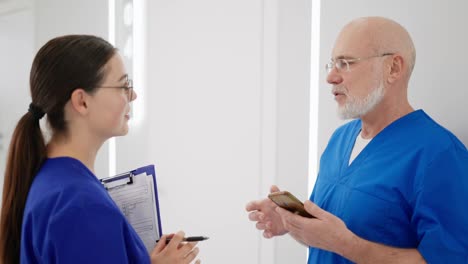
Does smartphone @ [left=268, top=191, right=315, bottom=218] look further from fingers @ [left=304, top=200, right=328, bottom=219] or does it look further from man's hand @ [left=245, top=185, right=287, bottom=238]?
man's hand @ [left=245, top=185, right=287, bottom=238]


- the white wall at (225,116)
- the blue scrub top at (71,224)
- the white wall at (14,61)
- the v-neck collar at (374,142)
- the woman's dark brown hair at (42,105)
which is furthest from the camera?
the white wall at (14,61)

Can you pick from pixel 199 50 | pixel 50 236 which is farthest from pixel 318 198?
pixel 199 50

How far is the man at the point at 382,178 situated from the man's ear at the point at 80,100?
0.58 meters

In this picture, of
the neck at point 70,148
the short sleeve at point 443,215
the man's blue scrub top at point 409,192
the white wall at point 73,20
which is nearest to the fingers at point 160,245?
the neck at point 70,148

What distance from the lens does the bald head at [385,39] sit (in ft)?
4.56

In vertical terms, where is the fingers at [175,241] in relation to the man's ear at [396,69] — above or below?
below

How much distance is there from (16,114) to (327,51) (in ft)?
8.10

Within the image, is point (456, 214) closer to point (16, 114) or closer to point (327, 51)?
point (327, 51)

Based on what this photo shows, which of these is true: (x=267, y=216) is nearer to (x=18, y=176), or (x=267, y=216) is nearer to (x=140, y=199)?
(x=140, y=199)

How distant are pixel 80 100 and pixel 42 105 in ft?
0.28

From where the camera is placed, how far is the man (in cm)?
119

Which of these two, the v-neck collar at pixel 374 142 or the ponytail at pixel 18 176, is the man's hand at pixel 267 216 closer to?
the v-neck collar at pixel 374 142

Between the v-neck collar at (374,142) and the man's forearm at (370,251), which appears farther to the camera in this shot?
the v-neck collar at (374,142)

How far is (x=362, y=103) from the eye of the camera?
1.40 m
